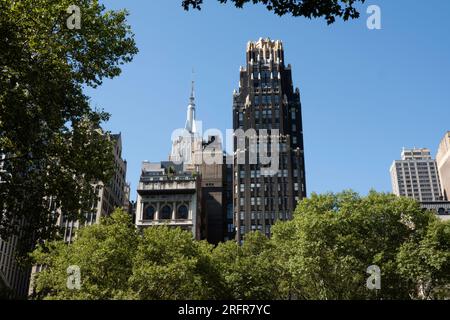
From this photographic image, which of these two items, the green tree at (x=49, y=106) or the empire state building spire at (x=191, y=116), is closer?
the green tree at (x=49, y=106)

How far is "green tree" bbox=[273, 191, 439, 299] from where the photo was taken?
34938 mm

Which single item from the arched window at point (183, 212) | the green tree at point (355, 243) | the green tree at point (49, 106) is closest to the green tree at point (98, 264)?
the green tree at point (49, 106)

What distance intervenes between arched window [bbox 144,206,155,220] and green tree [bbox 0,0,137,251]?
196ft

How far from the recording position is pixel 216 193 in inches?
4183

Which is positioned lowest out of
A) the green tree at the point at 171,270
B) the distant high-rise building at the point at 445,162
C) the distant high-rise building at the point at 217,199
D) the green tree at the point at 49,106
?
the green tree at the point at 171,270

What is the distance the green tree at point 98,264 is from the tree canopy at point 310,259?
71 millimetres

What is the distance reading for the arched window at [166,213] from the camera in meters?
81.5

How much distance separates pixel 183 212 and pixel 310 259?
160 ft

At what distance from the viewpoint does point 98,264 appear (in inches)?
1281

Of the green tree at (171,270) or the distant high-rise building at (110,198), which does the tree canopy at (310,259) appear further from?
the distant high-rise building at (110,198)

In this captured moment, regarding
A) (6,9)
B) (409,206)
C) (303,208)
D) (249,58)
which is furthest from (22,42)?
(249,58)
